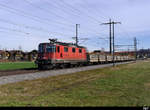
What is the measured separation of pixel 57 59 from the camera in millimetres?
22438

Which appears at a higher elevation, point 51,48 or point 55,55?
point 51,48

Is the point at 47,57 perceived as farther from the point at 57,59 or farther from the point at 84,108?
the point at 84,108

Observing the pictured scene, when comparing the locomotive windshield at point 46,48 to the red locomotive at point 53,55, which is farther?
the locomotive windshield at point 46,48

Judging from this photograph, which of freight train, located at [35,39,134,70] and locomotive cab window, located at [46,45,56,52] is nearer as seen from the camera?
freight train, located at [35,39,134,70]

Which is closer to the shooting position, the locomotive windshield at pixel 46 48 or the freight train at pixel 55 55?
the freight train at pixel 55 55

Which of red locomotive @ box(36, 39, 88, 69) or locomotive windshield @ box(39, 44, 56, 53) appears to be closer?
red locomotive @ box(36, 39, 88, 69)

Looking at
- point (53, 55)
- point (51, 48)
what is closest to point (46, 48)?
point (51, 48)

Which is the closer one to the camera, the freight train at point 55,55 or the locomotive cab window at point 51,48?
the freight train at point 55,55

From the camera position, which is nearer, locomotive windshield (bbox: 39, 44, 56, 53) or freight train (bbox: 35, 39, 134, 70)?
freight train (bbox: 35, 39, 134, 70)

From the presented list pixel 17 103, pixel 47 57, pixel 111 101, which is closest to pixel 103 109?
pixel 111 101

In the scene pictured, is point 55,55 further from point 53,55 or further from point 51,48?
point 51,48

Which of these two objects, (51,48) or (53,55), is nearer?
(53,55)

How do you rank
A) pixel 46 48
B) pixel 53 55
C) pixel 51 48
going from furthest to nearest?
pixel 46 48, pixel 51 48, pixel 53 55

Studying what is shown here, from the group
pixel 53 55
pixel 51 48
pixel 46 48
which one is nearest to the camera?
pixel 53 55
